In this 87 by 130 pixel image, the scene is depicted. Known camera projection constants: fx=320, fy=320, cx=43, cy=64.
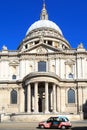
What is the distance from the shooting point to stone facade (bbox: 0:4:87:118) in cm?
7225

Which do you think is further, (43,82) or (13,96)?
(13,96)

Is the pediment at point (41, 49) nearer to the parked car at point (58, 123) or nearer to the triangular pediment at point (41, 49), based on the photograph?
the triangular pediment at point (41, 49)

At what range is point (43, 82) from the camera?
70.0 metres

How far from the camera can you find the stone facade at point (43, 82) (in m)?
72.2

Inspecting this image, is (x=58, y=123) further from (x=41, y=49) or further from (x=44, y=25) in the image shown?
(x=44, y=25)

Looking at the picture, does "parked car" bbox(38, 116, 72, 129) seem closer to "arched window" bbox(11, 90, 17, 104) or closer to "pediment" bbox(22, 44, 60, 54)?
"arched window" bbox(11, 90, 17, 104)

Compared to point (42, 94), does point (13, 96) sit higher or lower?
lower

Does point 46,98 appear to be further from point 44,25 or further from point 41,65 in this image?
point 44,25

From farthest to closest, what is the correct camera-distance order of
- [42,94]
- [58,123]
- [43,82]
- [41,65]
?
1. [41,65]
2. [42,94]
3. [43,82]
4. [58,123]

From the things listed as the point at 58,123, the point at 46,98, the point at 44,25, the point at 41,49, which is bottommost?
the point at 58,123

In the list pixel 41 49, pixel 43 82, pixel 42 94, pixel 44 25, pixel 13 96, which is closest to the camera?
pixel 43 82

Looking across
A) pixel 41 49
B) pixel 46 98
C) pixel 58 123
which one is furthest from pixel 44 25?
pixel 58 123

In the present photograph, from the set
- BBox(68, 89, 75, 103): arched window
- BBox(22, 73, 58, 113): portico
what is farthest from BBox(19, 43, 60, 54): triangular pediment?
BBox(68, 89, 75, 103): arched window

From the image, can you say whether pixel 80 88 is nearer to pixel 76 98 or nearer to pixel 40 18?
pixel 76 98
